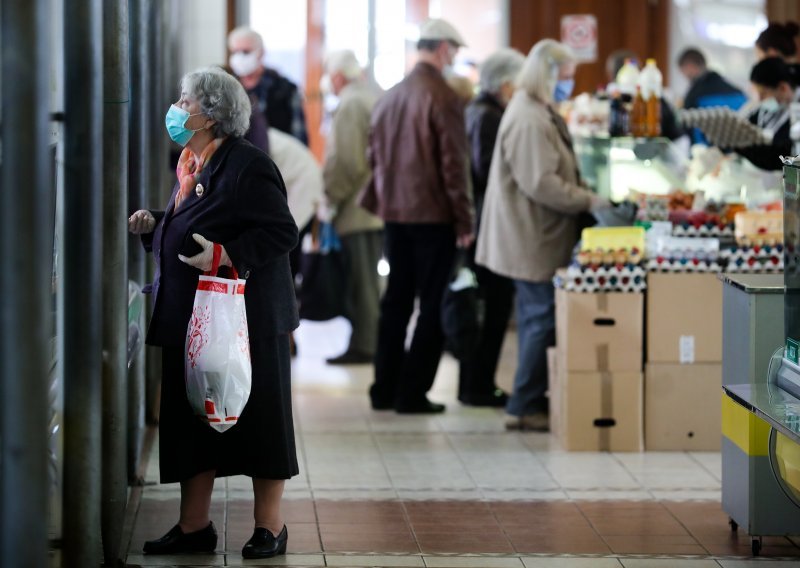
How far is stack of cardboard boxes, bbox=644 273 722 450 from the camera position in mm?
6652

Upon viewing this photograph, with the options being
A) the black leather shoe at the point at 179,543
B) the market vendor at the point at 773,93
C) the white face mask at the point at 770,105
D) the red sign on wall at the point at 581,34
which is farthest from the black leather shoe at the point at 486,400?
the red sign on wall at the point at 581,34

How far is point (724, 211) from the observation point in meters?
6.88

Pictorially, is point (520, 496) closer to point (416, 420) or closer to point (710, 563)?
point (710, 563)

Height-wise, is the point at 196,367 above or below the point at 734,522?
above

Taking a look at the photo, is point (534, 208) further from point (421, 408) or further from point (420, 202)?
point (421, 408)

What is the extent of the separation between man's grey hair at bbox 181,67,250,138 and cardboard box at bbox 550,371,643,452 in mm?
2536

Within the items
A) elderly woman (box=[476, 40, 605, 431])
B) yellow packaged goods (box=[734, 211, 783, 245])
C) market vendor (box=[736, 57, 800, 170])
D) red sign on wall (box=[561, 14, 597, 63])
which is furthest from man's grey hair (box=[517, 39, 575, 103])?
red sign on wall (box=[561, 14, 597, 63])

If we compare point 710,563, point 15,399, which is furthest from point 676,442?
point 15,399

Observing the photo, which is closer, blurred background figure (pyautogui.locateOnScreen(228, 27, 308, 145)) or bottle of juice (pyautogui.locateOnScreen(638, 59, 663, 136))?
bottle of juice (pyautogui.locateOnScreen(638, 59, 663, 136))

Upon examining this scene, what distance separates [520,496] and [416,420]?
1622 millimetres

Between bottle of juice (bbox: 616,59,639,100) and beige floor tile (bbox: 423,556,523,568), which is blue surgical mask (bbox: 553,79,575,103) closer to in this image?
bottle of juice (bbox: 616,59,639,100)

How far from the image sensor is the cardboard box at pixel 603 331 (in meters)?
6.61

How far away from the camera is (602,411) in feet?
21.9

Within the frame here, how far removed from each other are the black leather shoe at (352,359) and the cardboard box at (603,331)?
277 centimetres
